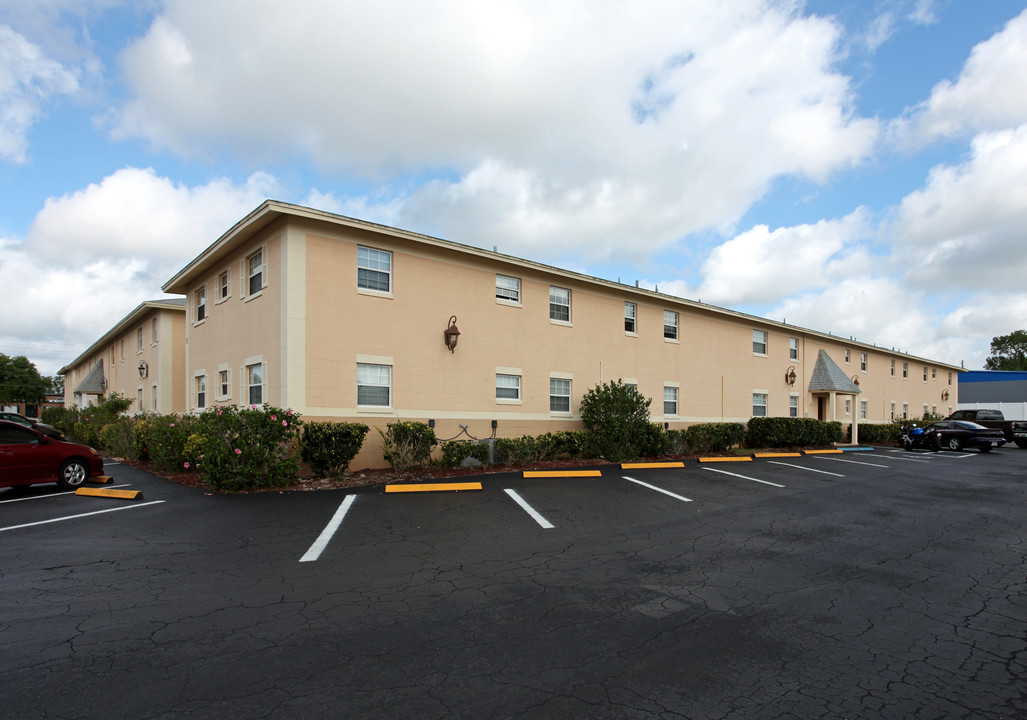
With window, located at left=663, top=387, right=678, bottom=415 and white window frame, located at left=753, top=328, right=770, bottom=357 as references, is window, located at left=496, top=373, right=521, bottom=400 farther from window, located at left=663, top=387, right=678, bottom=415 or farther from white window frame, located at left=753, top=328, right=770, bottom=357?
white window frame, located at left=753, top=328, right=770, bottom=357

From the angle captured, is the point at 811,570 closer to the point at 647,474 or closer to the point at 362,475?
the point at 647,474

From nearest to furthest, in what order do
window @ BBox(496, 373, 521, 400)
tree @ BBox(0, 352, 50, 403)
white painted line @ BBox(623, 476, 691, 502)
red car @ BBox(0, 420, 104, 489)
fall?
1. red car @ BBox(0, 420, 104, 489)
2. white painted line @ BBox(623, 476, 691, 502)
3. window @ BBox(496, 373, 521, 400)
4. tree @ BBox(0, 352, 50, 403)

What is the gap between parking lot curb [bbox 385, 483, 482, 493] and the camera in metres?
11.5

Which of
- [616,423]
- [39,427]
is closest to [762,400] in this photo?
[616,423]

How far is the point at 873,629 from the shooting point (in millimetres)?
4754

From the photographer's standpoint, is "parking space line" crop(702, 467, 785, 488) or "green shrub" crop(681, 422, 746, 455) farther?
Answer: "green shrub" crop(681, 422, 746, 455)

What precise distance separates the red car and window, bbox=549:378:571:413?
482 inches

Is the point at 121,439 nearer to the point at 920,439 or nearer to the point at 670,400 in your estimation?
the point at 670,400

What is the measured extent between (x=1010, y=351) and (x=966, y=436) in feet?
329

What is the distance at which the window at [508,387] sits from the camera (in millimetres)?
17031

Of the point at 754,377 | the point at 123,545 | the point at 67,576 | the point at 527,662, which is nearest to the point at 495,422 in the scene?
the point at 123,545

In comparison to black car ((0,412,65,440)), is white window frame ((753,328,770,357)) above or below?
above

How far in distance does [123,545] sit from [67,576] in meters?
1.32

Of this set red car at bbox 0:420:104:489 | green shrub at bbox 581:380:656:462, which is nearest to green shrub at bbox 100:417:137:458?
red car at bbox 0:420:104:489
